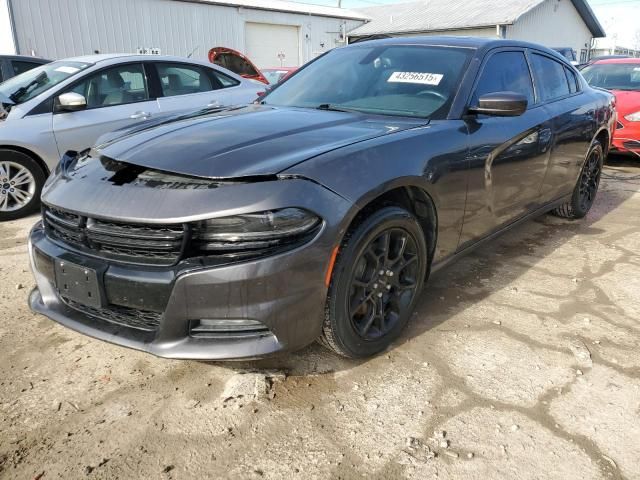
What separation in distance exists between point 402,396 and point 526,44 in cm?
289

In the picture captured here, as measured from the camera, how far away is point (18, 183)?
4742 mm

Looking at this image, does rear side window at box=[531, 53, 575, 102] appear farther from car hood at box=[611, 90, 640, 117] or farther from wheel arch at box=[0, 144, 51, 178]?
wheel arch at box=[0, 144, 51, 178]

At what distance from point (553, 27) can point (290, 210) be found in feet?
95.5

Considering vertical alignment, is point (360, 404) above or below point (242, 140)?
below

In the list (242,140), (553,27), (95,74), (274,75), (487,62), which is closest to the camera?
(242,140)

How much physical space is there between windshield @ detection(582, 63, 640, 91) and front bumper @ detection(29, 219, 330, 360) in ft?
25.9

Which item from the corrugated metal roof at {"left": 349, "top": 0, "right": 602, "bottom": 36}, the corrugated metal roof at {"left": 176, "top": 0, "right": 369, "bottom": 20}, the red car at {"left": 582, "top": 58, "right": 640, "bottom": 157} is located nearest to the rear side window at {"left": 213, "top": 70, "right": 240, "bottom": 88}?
the red car at {"left": 582, "top": 58, "right": 640, "bottom": 157}

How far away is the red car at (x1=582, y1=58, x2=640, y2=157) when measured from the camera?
7.02 metres

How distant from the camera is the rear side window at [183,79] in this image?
550 cm

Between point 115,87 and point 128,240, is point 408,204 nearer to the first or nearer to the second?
point 128,240

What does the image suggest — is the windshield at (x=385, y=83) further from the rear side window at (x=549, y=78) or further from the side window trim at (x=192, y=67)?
the side window trim at (x=192, y=67)

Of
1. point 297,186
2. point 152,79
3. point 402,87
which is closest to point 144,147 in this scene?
point 297,186

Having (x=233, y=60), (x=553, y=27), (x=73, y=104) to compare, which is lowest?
(x=73, y=104)

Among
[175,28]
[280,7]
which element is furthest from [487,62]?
[280,7]
